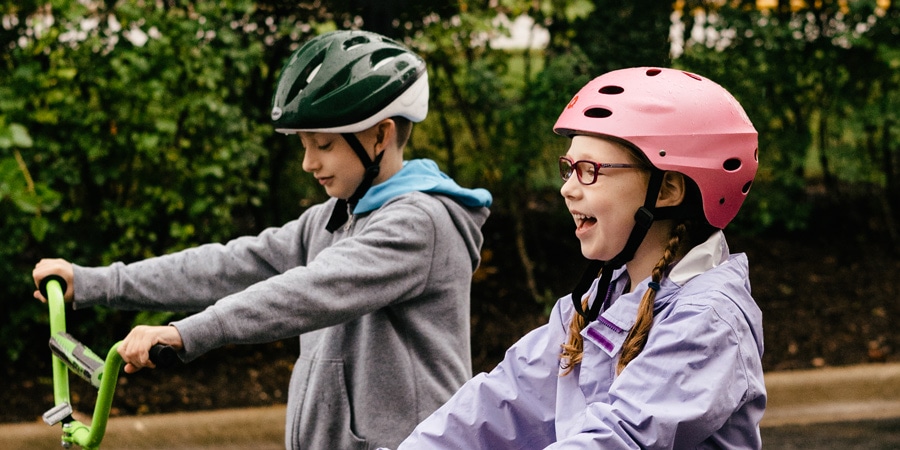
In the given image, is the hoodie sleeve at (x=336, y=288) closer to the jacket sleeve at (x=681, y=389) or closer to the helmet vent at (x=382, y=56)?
the helmet vent at (x=382, y=56)

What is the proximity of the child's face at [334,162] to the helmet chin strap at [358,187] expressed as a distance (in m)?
0.01

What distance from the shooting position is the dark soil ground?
20.7ft

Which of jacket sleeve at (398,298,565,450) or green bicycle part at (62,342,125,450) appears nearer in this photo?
jacket sleeve at (398,298,565,450)

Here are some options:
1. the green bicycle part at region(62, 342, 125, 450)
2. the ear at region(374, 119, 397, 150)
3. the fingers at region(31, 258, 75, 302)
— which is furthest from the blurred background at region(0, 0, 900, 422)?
the green bicycle part at region(62, 342, 125, 450)

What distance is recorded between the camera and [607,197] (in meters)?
2.40

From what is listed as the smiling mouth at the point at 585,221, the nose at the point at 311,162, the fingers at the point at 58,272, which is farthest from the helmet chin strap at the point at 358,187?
the smiling mouth at the point at 585,221

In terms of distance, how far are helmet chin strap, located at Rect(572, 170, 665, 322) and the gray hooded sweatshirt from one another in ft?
2.37

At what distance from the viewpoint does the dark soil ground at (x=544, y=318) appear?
20.7 ft

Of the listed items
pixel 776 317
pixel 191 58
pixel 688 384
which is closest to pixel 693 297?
pixel 688 384

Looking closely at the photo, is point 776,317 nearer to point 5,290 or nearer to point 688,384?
point 5,290

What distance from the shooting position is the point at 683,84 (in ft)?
8.20

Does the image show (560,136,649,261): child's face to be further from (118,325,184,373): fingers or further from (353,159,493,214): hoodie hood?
(118,325,184,373): fingers

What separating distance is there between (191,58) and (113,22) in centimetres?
59

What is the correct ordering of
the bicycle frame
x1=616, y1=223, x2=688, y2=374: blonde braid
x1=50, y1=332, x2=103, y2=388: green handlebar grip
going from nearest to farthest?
1. x1=616, y1=223, x2=688, y2=374: blonde braid
2. the bicycle frame
3. x1=50, y1=332, x2=103, y2=388: green handlebar grip
